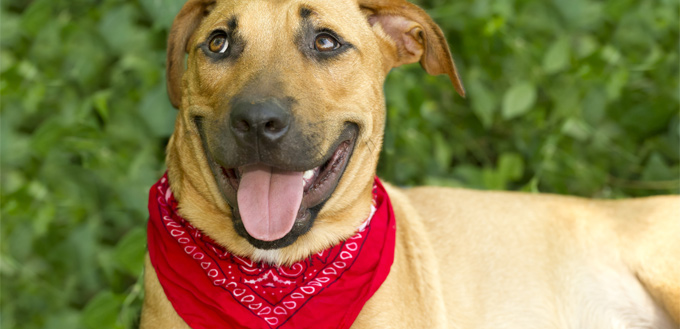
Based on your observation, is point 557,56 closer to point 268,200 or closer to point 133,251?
point 268,200

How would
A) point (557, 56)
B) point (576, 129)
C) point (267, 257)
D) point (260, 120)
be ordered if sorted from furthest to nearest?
point (576, 129)
point (557, 56)
point (267, 257)
point (260, 120)

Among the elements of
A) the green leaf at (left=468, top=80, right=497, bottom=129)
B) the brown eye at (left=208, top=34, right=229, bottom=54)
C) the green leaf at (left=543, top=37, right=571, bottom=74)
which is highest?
the brown eye at (left=208, top=34, right=229, bottom=54)

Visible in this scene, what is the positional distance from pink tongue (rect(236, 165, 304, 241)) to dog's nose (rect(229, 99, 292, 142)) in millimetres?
277

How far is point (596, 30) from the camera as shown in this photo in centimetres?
519

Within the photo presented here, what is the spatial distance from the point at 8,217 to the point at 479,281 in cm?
317

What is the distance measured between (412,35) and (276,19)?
0.75 metres

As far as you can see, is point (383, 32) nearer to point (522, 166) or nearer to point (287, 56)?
point (287, 56)

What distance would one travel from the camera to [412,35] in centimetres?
296

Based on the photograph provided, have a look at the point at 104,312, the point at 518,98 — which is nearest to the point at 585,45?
the point at 518,98

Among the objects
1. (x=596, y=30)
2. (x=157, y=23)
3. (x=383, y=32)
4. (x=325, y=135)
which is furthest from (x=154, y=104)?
(x=596, y=30)

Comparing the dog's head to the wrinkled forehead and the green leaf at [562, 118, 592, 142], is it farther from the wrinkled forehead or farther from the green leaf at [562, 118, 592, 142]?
the green leaf at [562, 118, 592, 142]

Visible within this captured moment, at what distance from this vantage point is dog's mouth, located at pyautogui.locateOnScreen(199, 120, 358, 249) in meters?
2.36

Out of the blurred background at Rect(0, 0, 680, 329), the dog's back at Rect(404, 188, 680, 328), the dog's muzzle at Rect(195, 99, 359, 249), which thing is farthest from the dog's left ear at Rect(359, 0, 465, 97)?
the blurred background at Rect(0, 0, 680, 329)

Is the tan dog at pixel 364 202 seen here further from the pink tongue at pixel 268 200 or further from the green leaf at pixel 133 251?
the green leaf at pixel 133 251
